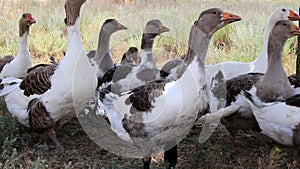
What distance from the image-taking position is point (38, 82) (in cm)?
483

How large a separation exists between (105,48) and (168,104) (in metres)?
2.95

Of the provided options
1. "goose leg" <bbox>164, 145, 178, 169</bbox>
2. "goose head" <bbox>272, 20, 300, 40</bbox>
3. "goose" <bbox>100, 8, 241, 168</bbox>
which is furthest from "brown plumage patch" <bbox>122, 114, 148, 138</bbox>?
"goose head" <bbox>272, 20, 300, 40</bbox>

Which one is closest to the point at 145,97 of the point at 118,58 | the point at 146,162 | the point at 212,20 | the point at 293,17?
the point at 146,162

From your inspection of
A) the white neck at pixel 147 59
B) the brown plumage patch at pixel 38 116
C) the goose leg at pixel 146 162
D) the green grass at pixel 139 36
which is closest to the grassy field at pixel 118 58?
the green grass at pixel 139 36

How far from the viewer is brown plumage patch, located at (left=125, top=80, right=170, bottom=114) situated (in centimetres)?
399

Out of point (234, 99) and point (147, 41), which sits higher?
point (147, 41)

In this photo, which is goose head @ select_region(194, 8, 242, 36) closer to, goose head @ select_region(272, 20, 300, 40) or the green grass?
goose head @ select_region(272, 20, 300, 40)

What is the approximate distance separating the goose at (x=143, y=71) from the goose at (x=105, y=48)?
53 centimetres

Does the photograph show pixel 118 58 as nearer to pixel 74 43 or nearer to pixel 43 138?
pixel 43 138

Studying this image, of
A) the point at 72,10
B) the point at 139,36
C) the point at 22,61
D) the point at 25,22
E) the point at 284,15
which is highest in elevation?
the point at 72,10

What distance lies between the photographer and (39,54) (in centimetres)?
983

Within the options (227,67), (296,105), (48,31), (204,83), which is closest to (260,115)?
(296,105)

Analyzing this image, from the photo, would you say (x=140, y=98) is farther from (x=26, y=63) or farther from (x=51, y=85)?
(x=26, y=63)

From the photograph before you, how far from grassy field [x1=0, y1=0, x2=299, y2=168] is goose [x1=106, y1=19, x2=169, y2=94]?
70cm
